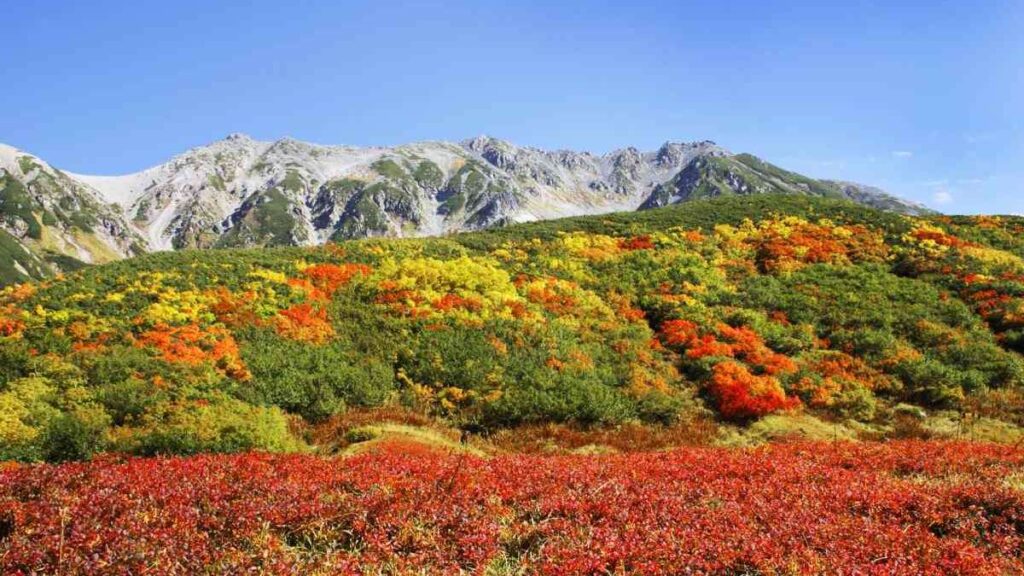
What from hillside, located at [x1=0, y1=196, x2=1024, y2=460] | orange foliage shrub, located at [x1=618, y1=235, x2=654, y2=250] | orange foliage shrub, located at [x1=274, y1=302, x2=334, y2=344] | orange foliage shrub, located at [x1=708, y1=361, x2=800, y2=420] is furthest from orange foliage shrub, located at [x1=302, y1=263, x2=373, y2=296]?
orange foliage shrub, located at [x1=618, y1=235, x2=654, y2=250]

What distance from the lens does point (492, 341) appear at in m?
23.1

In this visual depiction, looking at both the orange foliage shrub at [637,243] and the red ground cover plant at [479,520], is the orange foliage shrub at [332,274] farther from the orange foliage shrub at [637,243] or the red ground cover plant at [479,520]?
the red ground cover plant at [479,520]

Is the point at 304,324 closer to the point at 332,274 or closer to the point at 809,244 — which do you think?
the point at 332,274

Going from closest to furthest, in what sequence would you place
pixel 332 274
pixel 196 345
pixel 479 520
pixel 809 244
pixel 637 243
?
1. pixel 479 520
2. pixel 196 345
3. pixel 332 274
4. pixel 809 244
5. pixel 637 243

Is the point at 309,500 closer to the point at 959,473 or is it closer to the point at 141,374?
the point at 959,473

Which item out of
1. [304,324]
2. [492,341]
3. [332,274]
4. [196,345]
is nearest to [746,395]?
[492,341]

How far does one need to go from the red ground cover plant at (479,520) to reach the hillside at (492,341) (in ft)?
21.1

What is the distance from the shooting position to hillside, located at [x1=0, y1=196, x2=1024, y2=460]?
16594 millimetres

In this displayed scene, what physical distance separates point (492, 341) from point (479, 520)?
647 inches

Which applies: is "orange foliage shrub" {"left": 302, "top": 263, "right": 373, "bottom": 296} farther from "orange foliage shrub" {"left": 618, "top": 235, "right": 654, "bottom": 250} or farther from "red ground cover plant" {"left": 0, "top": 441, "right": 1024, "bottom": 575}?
"red ground cover plant" {"left": 0, "top": 441, "right": 1024, "bottom": 575}

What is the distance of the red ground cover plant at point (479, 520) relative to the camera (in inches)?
217

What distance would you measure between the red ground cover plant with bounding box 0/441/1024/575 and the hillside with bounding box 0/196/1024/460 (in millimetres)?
6442

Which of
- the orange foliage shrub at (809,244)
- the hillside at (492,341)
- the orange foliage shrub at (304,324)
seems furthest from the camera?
the orange foliage shrub at (809,244)

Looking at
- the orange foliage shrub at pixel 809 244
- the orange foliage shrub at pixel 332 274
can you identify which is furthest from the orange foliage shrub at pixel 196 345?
the orange foliage shrub at pixel 809 244
